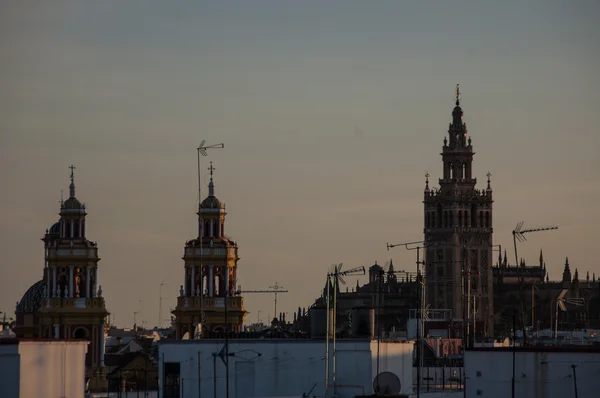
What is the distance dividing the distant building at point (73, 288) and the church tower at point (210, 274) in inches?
221

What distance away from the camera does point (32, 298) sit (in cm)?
15612

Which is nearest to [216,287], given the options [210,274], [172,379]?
[210,274]

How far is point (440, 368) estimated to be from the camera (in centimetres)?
10856

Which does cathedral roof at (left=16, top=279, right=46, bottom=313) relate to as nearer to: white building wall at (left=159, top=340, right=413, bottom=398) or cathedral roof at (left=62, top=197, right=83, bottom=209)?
cathedral roof at (left=62, top=197, right=83, bottom=209)

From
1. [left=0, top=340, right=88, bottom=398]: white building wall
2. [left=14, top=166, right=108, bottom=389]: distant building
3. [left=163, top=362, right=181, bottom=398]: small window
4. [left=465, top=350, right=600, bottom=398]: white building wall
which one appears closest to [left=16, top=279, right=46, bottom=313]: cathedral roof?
Result: [left=14, top=166, right=108, bottom=389]: distant building

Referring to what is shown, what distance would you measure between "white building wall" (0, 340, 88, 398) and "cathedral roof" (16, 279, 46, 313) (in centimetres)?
7752

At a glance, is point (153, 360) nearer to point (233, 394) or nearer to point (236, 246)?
point (236, 246)

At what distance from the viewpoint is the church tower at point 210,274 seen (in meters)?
139

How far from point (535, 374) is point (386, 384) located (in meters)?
5.96

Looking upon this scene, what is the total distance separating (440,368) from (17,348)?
39821 millimetres

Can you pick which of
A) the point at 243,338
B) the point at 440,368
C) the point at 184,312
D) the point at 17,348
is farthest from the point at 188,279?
the point at 17,348

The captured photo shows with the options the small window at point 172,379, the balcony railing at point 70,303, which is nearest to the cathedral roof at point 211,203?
→ the balcony railing at point 70,303

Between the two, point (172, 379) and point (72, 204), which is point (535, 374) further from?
point (72, 204)

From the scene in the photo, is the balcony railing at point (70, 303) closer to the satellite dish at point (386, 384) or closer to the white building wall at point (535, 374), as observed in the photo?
the satellite dish at point (386, 384)
